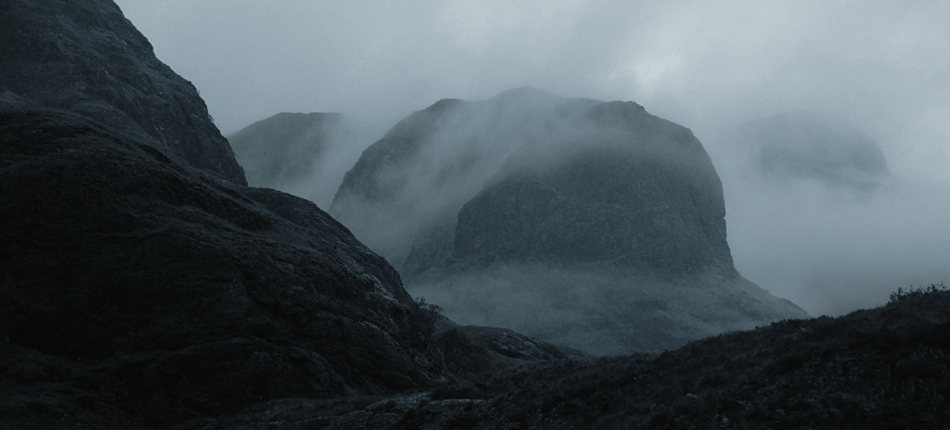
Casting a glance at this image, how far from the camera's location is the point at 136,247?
4478 cm

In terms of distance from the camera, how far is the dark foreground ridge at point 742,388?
58.0 ft

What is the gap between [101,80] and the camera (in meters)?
88.1

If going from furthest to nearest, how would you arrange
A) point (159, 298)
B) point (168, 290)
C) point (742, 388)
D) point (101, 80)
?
1. point (101, 80)
2. point (168, 290)
3. point (159, 298)
4. point (742, 388)

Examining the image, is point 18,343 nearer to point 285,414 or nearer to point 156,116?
point 285,414

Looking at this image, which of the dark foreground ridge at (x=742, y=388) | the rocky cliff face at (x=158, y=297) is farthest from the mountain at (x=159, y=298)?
the dark foreground ridge at (x=742, y=388)

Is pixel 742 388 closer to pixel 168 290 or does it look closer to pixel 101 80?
pixel 168 290

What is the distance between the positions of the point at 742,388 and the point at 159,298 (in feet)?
124

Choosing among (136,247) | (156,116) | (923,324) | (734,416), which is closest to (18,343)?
(136,247)

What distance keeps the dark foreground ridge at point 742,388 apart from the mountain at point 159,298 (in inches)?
329

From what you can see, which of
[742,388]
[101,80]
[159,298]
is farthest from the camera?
[101,80]

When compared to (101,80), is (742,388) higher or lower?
lower

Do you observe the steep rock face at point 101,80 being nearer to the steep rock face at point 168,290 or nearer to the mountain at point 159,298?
the mountain at point 159,298

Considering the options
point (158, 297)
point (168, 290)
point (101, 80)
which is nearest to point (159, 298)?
point (158, 297)

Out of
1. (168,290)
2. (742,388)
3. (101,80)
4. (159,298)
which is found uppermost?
(101,80)
